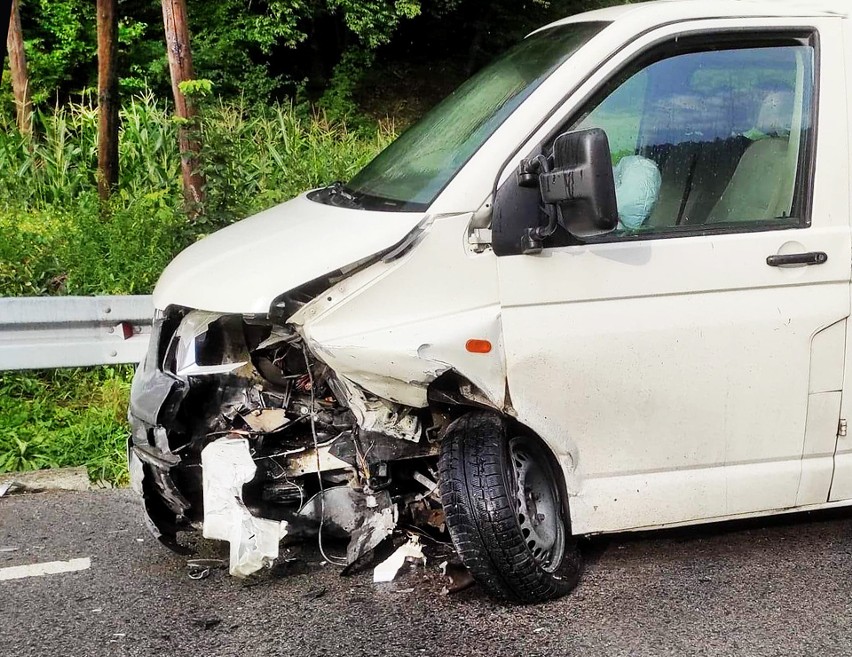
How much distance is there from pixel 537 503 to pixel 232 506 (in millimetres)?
1097

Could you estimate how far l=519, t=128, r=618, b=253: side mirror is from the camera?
2.94 meters

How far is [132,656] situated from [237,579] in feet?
2.04

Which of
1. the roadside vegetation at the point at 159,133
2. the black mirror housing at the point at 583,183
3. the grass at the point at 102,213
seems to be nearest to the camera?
the black mirror housing at the point at 583,183

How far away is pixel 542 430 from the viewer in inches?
132

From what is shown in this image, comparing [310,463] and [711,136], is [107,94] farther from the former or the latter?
[711,136]

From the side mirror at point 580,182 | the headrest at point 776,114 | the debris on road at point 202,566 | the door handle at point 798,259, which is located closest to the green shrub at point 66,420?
the debris on road at point 202,566

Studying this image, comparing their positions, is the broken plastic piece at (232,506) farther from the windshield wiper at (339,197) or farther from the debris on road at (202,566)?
the windshield wiper at (339,197)

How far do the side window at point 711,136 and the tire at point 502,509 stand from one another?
89 cm

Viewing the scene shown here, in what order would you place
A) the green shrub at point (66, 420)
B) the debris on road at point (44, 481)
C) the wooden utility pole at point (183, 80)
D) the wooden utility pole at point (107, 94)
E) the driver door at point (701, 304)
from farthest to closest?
the wooden utility pole at point (107, 94)
the wooden utility pole at point (183, 80)
the green shrub at point (66, 420)
the debris on road at point (44, 481)
the driver door at point (701, 304)

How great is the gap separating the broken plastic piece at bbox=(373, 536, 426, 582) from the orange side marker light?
1020mm

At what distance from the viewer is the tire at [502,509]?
11.0ft

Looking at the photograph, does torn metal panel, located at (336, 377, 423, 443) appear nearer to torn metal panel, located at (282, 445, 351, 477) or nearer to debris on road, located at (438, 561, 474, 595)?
torn metal panel, located at (282, 445, 351, 477)

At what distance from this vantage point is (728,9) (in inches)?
138

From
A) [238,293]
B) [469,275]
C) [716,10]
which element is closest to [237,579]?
[238,293]
